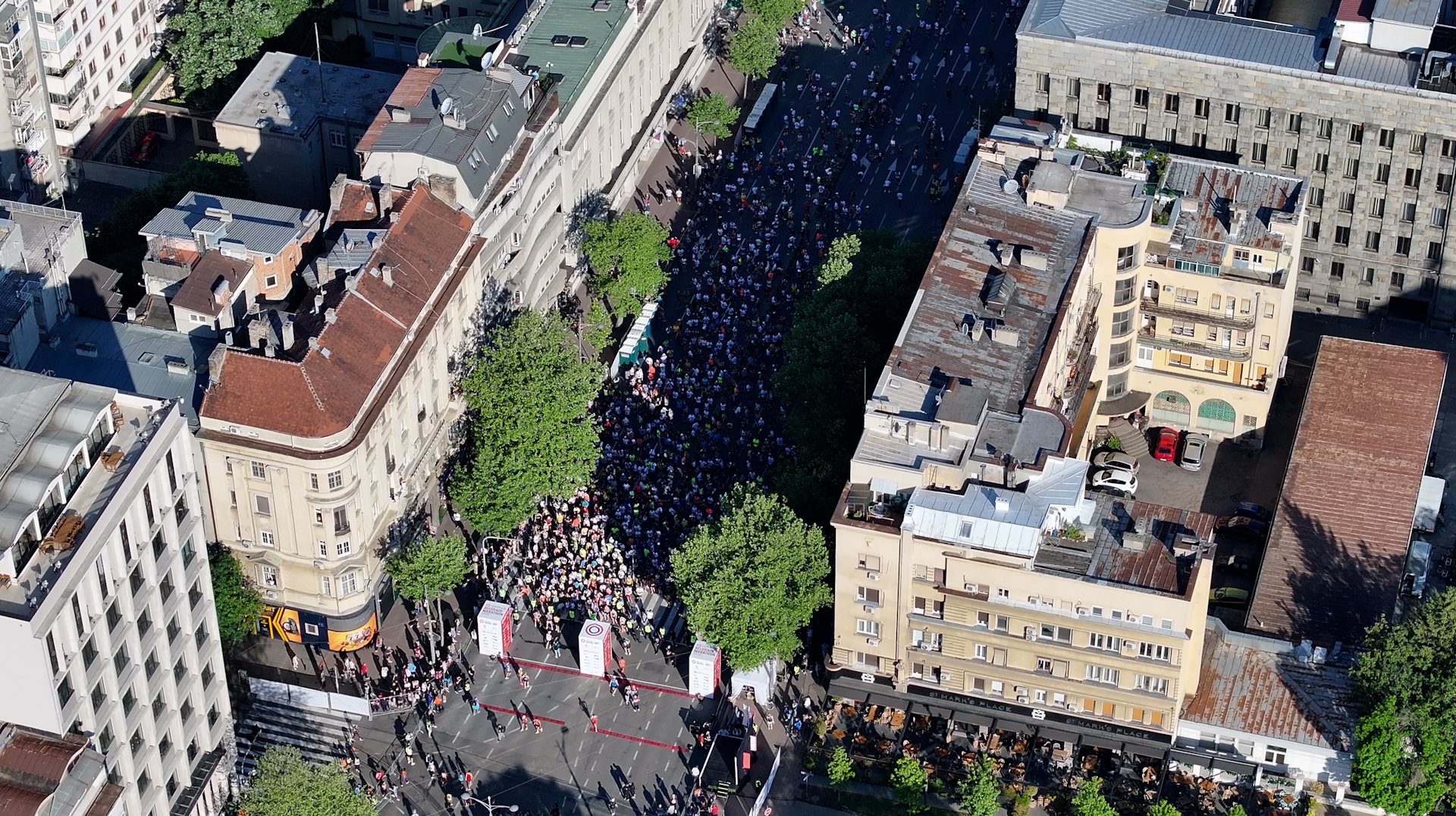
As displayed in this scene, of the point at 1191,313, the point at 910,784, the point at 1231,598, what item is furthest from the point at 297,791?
the point at 1191,313

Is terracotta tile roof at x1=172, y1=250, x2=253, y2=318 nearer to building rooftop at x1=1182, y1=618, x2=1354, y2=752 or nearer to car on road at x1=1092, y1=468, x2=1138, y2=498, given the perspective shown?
car on road at x1=1092, y1=468, x2=1138, y2=498

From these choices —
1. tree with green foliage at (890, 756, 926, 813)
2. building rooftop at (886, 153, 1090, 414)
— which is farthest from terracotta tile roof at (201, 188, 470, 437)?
tree with green foliage at (890, 756, 926, 813)

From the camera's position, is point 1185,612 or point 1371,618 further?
point 1371,618

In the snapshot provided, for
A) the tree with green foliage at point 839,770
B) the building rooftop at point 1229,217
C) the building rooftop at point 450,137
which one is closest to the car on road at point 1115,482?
the building rooftop at point 1229,217

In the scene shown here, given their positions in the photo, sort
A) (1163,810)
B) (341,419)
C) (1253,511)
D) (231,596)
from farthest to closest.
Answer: (1253,511) < (231,596) < (341,419) < (1163,810)

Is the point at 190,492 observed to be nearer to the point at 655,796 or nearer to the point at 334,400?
the point at 334,400

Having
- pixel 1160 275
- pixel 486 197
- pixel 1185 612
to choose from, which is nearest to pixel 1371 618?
pixel 1185 612

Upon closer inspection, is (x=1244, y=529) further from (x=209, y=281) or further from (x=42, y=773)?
(x=42, y=773)
